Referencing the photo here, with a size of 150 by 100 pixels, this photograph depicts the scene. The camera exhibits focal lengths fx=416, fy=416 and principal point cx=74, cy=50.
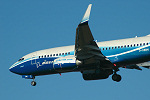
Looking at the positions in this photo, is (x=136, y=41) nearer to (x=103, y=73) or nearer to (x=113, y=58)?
(x=113, y=58)

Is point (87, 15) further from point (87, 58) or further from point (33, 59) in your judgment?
point (33, 59)

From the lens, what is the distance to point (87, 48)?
41219 mm

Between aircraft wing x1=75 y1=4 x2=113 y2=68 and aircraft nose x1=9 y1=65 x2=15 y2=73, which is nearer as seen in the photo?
aircraft wing x1=75 y1=4 x2=113 y2=68

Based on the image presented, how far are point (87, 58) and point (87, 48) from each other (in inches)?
69.4

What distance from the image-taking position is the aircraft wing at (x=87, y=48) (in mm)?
37713

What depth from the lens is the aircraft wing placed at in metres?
37.7

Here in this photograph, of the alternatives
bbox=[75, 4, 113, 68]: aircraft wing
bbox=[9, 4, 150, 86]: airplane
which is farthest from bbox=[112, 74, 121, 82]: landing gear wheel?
bbox=[75, 4, 113, 68]: aircraft wing

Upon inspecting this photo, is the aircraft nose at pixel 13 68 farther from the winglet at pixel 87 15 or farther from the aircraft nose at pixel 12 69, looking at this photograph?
the winglet at pixel 87 15

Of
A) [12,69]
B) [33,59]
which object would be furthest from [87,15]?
[12,69]

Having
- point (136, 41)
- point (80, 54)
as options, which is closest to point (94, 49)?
point (80, 54)

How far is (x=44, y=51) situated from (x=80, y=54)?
7.32 metres

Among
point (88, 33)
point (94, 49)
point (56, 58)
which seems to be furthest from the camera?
point (56, 58)

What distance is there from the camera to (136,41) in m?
43.1

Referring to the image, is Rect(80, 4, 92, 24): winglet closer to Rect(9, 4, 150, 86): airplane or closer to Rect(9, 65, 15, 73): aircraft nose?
Rect(9, 4, 150, 86): airplane
